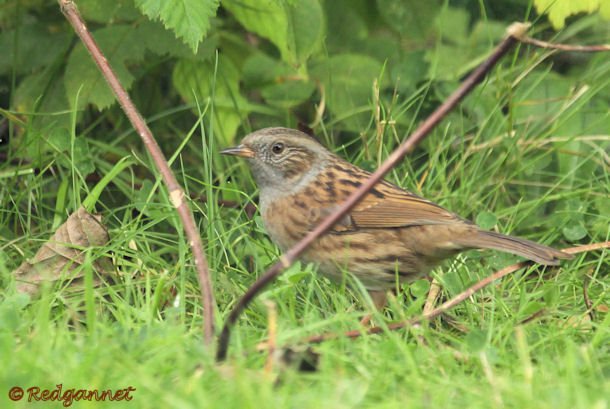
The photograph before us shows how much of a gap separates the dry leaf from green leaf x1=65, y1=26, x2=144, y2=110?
2.05 ft

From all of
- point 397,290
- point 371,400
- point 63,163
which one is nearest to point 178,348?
point 371,400

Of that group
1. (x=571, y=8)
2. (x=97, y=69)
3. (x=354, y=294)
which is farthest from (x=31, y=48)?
(x=571, y=8)

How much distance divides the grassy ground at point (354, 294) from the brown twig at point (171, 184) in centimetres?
12

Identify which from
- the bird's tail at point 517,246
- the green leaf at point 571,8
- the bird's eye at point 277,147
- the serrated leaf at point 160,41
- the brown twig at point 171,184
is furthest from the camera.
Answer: the serrated leaf at point 160,41

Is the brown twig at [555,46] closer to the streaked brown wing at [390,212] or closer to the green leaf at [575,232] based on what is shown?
the streaked brown wing at [390,212]

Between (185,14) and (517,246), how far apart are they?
141cm

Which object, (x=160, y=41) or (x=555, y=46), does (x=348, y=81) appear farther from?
(x=555, y=46)

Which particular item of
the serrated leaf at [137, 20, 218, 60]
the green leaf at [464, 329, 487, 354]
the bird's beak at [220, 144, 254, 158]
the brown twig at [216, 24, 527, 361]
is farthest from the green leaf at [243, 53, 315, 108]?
the brown twig at [216, 24, 527, 361]

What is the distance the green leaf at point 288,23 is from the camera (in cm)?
438

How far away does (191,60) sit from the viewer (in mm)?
4703

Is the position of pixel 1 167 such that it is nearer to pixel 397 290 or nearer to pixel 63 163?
pixel 63 163

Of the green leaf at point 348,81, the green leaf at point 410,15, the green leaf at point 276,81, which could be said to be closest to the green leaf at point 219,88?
the green leaf at point 276,81

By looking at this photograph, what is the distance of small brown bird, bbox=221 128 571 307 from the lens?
3.77 metres

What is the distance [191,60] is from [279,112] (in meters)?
0.57
